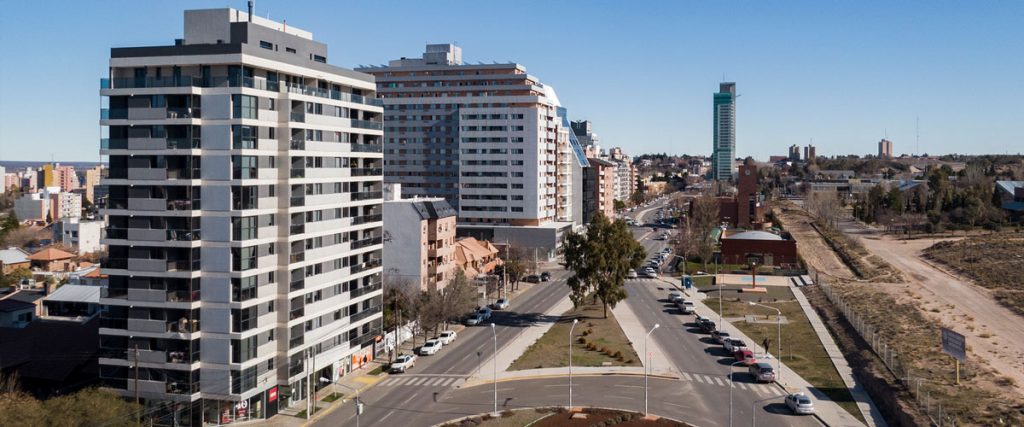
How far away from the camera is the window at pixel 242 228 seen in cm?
3944

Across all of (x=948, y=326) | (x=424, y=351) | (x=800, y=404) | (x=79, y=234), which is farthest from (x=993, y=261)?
(x=79, y=234)

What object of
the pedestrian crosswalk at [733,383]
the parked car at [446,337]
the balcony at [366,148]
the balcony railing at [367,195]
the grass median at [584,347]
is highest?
the balcony at [366,148]

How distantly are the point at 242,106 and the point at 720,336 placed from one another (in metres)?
39.7

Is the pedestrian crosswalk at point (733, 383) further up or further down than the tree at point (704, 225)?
further down

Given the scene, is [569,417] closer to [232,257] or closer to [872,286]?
[232,257]

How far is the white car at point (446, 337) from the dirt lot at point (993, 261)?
5312 cm

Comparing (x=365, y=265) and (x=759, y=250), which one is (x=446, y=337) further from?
(x=759, y=250)

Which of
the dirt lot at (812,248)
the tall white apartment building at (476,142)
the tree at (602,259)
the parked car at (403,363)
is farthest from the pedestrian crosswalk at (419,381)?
the dirt lot at (812,248)

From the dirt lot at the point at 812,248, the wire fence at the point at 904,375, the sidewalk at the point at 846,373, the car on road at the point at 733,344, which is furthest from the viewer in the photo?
the dirt lot at the point at 812,248

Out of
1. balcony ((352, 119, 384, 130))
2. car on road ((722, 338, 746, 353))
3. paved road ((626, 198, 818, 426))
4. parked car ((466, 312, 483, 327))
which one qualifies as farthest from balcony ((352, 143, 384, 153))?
car on road ((722, 338, 746, 353))

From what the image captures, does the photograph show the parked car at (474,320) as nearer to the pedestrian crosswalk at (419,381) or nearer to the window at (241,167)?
the pedestrian crosswalk at (419,381)

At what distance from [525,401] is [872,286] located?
58.0 meters

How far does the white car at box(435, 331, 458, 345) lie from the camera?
59225 mm

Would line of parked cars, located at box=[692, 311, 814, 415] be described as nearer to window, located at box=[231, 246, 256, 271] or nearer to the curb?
the curb
